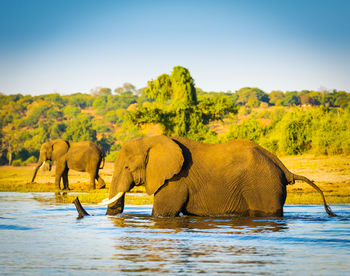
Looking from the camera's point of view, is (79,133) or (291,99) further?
(291,99)

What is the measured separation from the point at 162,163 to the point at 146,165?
49 centimetres

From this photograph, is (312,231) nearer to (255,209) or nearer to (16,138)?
(255,209)

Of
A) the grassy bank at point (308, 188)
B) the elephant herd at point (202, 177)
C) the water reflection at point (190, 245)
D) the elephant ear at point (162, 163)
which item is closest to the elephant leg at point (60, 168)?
the grassy bank at point (308, 188)

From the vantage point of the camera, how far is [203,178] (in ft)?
35.5

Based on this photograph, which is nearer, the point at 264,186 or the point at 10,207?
the point at 264,186

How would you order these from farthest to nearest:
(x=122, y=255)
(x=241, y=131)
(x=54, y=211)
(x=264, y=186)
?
(x=241, y=131), (x=54, y=211), (x=264, y=186), (x=122, y=255)

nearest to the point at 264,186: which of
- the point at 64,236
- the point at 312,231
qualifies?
the point at 312,231

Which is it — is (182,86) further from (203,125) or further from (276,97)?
(276,97)

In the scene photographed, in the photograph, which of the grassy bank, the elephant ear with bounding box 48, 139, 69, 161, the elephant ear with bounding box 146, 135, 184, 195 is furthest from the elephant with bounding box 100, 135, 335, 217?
the elephant ear with bounding box 48, 139, 69, 161

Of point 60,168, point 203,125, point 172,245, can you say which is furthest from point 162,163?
point 203,125

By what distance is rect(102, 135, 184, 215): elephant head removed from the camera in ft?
34.9

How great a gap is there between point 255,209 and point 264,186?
493 mm

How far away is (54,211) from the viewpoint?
43.6ft

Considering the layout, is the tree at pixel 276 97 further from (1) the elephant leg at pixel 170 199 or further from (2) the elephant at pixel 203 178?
(1) the elephant leg at pixel 170 199
